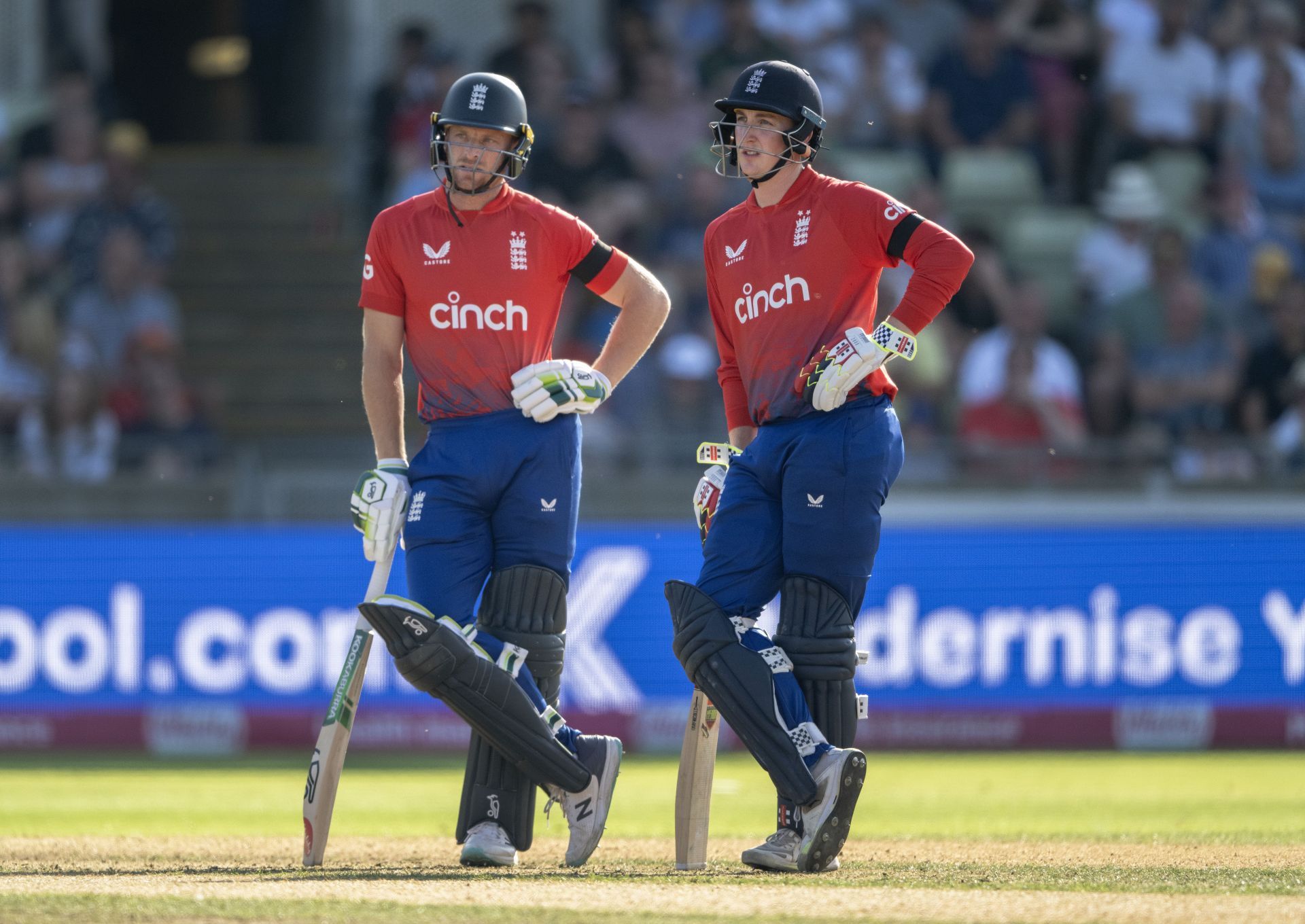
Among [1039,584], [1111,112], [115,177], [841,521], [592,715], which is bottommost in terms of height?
[592,715]

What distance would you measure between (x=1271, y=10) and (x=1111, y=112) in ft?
5.99

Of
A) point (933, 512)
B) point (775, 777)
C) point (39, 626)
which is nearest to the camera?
point (775, 777)

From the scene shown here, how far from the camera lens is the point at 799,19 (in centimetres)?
1641

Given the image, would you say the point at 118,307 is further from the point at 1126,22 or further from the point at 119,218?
the point at 1126,22

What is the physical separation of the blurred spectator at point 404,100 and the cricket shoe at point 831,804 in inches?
406

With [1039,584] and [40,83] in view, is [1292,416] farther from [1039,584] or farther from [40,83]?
[40,83]

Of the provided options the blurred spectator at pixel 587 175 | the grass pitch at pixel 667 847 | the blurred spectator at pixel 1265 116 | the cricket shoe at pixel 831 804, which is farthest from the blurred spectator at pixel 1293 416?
the cricket shoe at pixel 831 804

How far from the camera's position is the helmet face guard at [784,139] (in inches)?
250

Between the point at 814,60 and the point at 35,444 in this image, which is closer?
the point at 35,444

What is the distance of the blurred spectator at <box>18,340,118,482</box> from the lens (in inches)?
492

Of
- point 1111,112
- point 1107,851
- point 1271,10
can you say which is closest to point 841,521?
point 1107,851

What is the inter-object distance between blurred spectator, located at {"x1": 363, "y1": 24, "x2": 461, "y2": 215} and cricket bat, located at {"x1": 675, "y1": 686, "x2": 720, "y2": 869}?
975 cm

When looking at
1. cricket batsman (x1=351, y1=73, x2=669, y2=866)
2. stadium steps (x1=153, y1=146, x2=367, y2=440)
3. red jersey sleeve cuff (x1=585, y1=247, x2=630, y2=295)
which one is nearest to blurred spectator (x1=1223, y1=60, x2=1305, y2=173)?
stadium steps (x1=153, y1=146, x2=367, y2=440)

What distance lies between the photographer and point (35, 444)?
12695 millimetres
